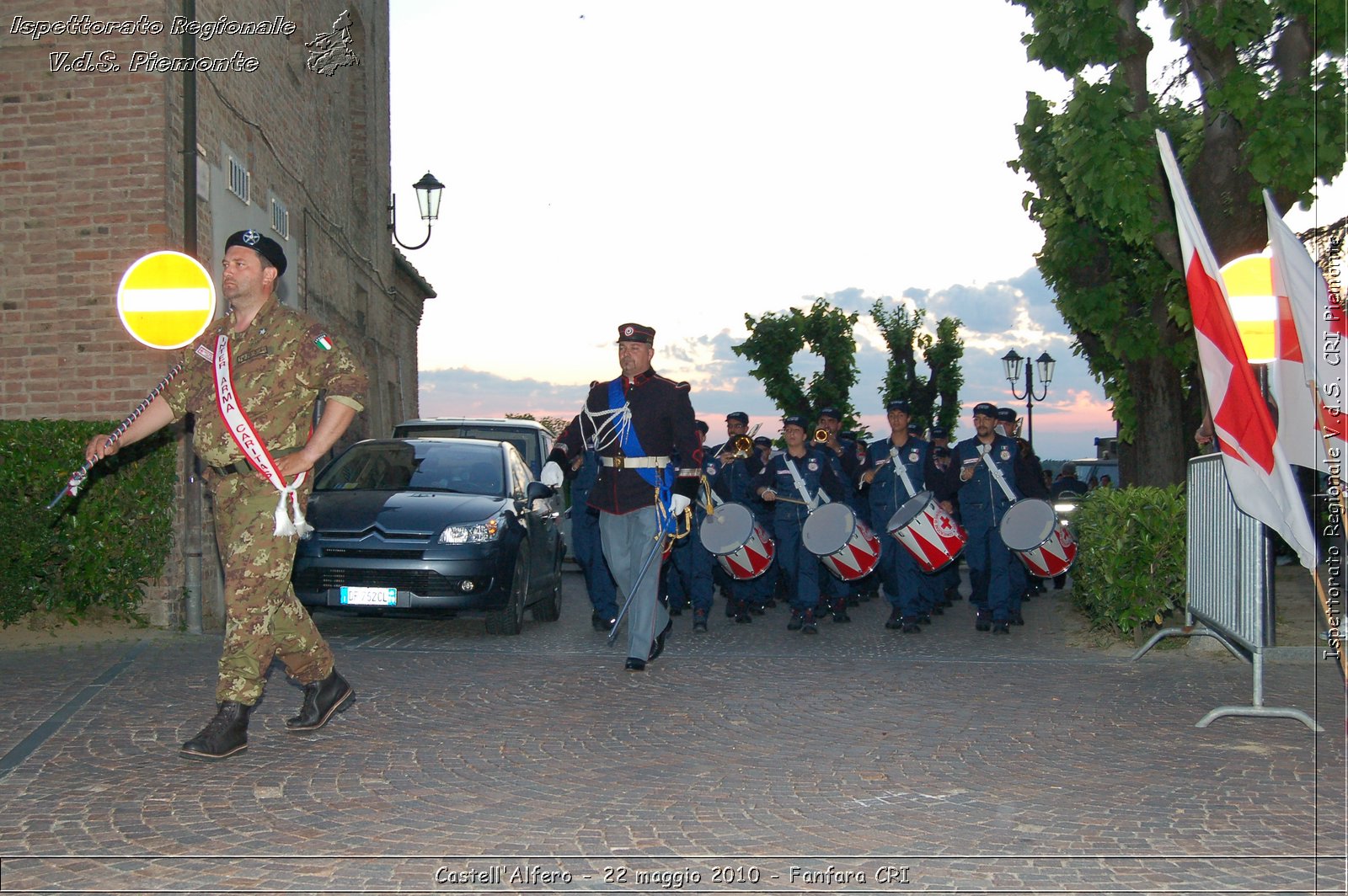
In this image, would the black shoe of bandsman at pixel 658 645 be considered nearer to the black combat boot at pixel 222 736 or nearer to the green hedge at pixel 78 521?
the black combat boot at pixel 222 736

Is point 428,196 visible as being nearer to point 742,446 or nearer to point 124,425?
point 742,446

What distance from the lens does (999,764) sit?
628 cm

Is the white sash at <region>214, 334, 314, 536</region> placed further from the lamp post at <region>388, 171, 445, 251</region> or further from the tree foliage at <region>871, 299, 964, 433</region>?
the tree foliage at <region>871, 299, 964, 433</region>

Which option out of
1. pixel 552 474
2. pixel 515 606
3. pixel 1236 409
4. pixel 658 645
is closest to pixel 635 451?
pixel 552 474

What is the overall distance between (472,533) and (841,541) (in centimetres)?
308

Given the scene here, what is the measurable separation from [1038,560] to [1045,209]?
17.2 feet

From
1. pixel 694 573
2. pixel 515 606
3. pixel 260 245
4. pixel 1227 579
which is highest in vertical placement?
pixel 260 245

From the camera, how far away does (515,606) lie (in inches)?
447

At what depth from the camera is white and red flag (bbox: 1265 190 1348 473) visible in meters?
5.89

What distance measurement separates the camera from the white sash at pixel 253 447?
623 centimetres

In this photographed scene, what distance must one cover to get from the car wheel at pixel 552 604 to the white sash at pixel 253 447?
6387 millimetres

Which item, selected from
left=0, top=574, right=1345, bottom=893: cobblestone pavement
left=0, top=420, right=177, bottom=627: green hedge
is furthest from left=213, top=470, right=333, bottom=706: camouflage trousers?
left=0, top=420, right=177, bottom=627: green hedge

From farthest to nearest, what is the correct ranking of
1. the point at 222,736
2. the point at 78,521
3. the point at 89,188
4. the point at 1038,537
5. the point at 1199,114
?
1. the point at 1199,114
2. the point at 1038,537
3. the point at 89,188
4. the point at 78,521
5. the point at 222,736

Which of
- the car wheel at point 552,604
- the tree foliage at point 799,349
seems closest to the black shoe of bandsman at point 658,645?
the car wheel at point 552,604
